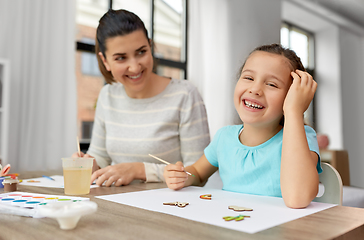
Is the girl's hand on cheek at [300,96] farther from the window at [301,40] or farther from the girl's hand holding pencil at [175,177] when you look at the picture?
the window at [301,40]

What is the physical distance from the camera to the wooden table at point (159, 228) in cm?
46

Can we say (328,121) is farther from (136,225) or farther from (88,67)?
(88,67)

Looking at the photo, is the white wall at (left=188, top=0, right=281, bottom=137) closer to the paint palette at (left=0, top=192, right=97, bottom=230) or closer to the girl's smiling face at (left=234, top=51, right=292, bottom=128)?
the girl's smiling face at (left=234, top=51, right=292, bottom=128)

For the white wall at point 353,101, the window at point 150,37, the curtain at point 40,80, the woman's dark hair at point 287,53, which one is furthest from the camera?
the white wall at point 353,101

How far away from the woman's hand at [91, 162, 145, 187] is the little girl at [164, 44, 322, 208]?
17 cm

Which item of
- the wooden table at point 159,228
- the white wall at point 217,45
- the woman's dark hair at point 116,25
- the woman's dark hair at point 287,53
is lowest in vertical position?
the wooden table at point 159,228

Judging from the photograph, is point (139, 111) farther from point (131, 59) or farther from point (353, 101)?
point (353, 101)

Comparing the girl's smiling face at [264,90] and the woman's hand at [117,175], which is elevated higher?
the girl's smiling face at [264,90]

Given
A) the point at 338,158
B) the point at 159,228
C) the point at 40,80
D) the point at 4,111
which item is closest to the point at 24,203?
the point at 159,228

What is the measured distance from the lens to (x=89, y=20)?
24.3 feet

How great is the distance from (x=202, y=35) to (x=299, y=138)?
3.59 metres

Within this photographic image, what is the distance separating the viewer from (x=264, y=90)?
3.04 ft

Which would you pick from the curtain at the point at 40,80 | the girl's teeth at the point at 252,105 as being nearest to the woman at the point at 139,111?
the girl's teeth at the point at 252,105

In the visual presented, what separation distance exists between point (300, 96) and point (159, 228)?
0.51 m
